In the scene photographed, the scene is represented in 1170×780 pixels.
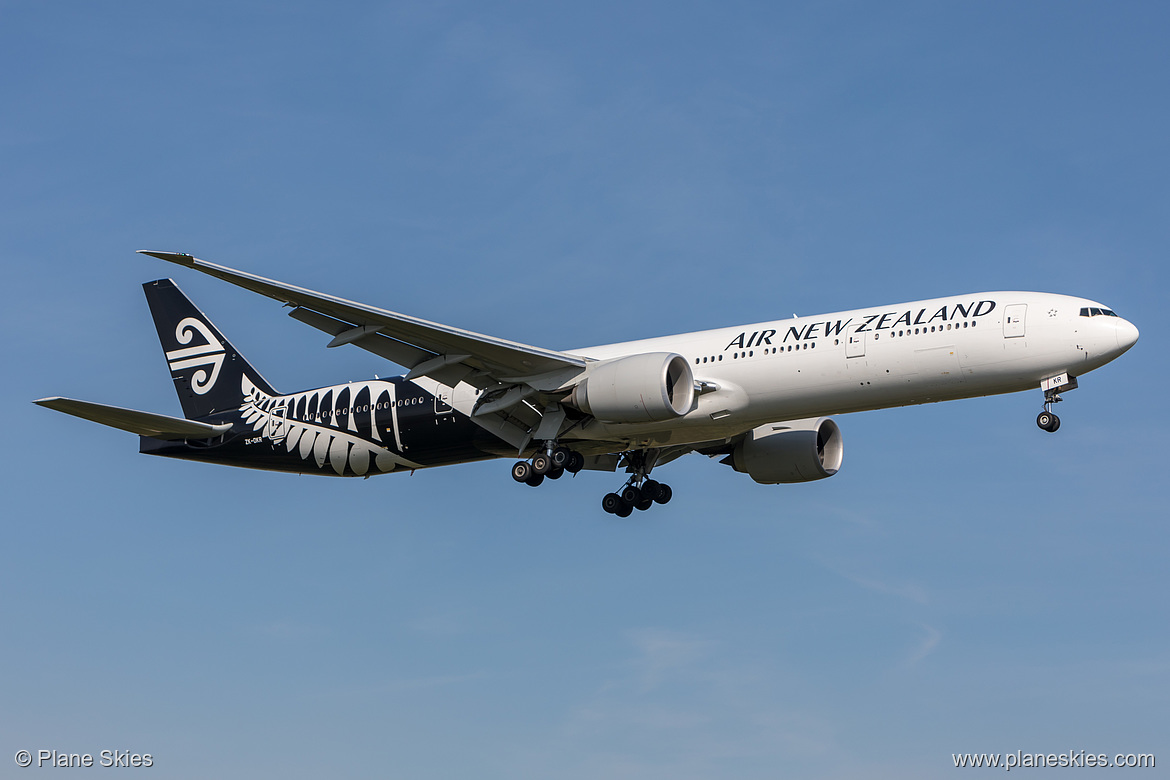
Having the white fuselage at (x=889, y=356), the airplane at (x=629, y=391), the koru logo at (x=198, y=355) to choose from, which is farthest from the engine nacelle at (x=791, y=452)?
the koru logo at (x=198, y=355)

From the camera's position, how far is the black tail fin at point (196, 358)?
40.2 m

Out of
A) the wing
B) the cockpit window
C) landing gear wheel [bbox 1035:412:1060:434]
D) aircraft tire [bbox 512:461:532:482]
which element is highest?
the cockpit window

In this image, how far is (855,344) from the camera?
31188 mm

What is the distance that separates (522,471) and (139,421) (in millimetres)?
11553

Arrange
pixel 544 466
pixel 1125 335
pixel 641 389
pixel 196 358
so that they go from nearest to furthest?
pixel 1125 335 → pixel 641 389 → pixel 544 466 → pixel 196 358

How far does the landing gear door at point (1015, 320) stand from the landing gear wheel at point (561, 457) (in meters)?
11.7

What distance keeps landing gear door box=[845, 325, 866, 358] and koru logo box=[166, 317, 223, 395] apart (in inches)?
810

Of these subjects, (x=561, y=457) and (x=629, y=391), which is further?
(x=561, y=457)

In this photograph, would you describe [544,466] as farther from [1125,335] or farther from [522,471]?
[1125,335]

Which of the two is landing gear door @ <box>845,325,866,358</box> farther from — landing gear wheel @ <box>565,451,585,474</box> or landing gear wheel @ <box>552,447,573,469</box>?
landing gear wheel @ <box>552,447,573,469</box>

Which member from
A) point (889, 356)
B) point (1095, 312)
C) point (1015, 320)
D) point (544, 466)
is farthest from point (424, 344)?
point (1095, 312)

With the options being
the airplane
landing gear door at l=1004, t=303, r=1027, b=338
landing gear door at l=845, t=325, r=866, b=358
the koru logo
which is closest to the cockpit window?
the airplane

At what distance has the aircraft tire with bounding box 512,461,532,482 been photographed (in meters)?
34.1

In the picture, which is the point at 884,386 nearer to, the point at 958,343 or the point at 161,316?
the point at 958,343
